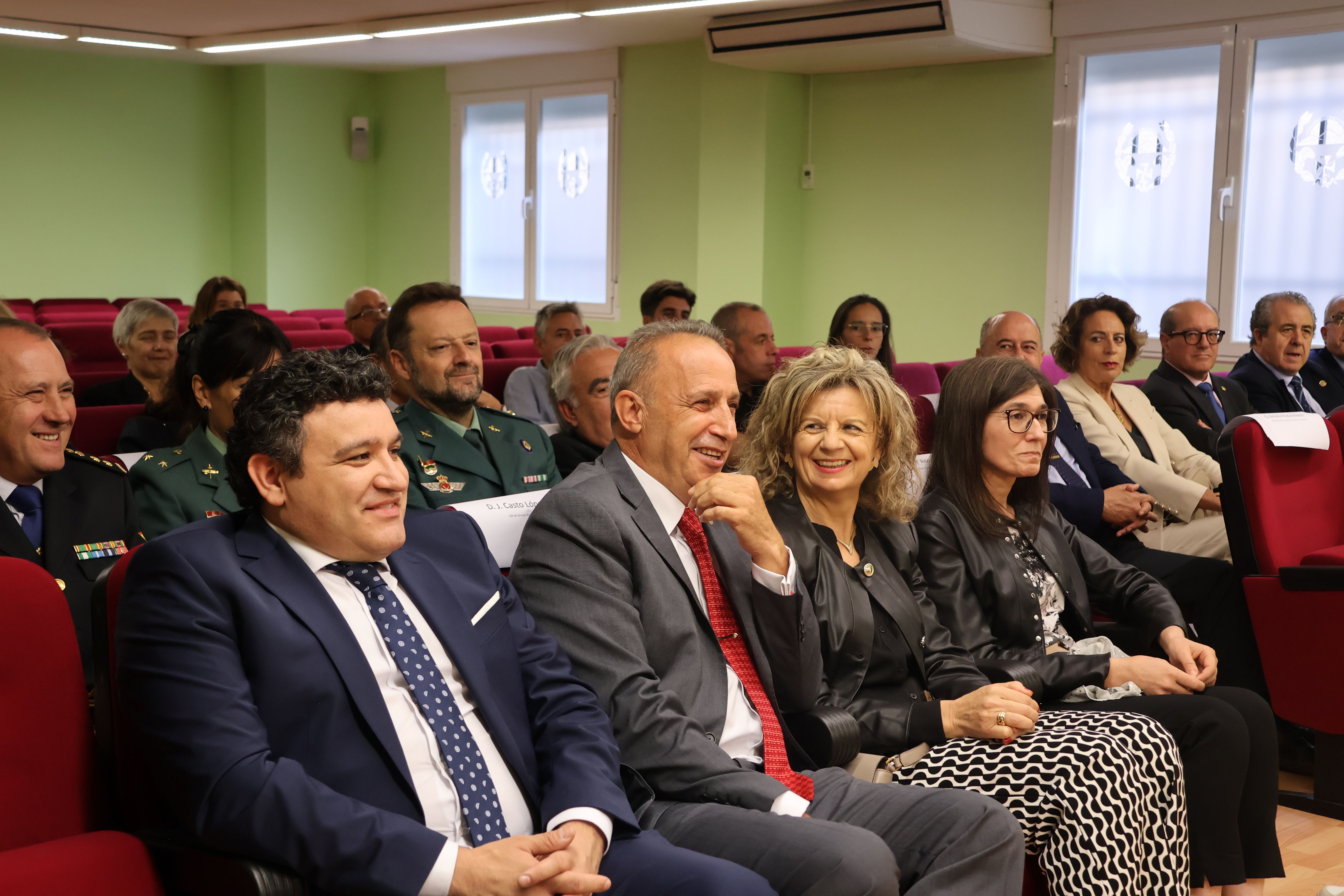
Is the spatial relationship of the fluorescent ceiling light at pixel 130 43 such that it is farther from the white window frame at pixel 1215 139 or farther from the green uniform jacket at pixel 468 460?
the green uniform jacket at pixel 468 460

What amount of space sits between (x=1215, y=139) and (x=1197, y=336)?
3.04 m

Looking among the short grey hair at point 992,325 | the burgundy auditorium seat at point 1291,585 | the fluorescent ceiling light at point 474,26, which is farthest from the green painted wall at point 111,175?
the burgundy auditorium seat at point 1291,585

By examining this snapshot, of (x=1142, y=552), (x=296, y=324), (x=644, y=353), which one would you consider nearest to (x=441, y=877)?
(x=644, y=353)

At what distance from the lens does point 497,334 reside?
307 inches

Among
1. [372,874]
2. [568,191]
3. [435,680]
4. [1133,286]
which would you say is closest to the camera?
[372,874]

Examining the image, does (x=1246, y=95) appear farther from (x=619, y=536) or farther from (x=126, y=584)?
(x=126, y=584)

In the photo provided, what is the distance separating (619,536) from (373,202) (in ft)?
34.2

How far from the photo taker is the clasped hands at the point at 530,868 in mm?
1485

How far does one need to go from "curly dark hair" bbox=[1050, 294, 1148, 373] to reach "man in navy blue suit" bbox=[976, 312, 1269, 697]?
0.89 feet

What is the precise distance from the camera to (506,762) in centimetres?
169

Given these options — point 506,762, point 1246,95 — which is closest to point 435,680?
point 506,762

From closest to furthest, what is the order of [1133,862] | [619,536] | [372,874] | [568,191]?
[372,874] → [619,536] → [1133,862] → [568,191]

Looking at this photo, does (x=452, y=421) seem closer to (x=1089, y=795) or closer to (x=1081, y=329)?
(x=1089, y=795)

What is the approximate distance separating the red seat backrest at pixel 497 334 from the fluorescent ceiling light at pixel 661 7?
214 cm
